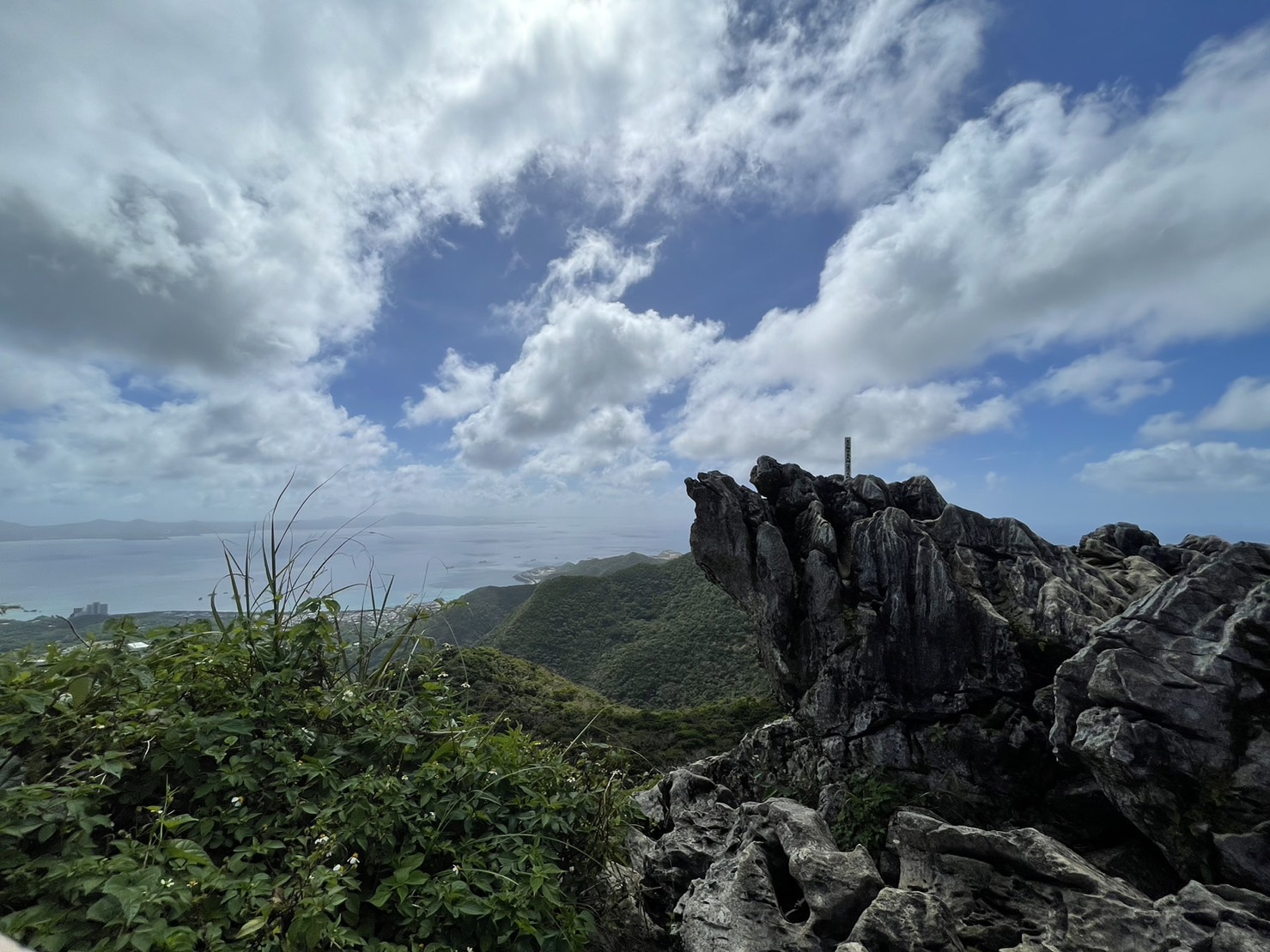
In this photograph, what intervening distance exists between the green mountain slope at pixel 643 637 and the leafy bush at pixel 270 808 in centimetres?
3894

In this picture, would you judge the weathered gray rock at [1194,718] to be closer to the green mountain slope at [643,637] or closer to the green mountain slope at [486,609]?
the green mountain slope at [643,637]

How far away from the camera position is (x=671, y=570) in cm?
7825

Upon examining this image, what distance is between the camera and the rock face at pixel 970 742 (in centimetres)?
480

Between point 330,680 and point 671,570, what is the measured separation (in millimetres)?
75830

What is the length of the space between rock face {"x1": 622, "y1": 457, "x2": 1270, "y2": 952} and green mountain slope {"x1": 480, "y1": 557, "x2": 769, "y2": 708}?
23.3 metres

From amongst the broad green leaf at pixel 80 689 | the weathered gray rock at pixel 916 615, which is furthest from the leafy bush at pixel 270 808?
the weathered gray rock at pixel 916 615

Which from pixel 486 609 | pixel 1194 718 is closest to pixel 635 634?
pixel 486 609

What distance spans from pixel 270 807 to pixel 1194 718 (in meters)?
10.8

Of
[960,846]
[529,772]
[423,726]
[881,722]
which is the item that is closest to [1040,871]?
[960,846]

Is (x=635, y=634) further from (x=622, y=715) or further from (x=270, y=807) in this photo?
(x=270, y=807)

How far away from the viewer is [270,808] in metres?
2.95

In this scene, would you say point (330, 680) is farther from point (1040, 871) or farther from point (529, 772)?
point (1040, 871)

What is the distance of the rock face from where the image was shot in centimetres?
480

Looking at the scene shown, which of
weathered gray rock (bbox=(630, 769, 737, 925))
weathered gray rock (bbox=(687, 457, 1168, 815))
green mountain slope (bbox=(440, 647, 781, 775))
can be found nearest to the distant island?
green mountain slope (bbox=(440, 647, 781, 775))
